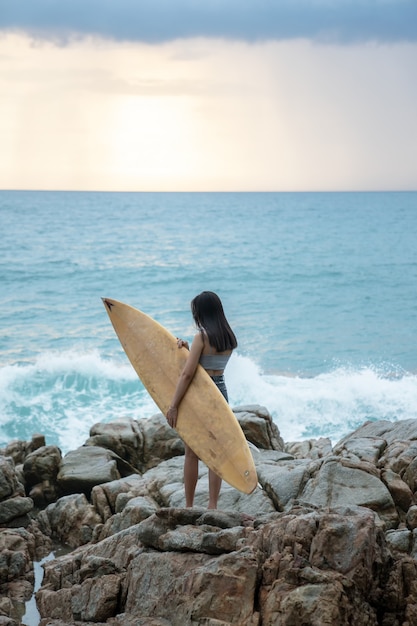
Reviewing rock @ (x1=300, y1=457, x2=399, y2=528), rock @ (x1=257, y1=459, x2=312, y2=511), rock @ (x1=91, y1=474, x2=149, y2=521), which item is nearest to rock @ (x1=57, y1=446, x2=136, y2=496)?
rock @ (x1=91, y1=474, x2=149, y2=521)

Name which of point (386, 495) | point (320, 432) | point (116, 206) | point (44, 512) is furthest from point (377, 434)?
point (116, 206)

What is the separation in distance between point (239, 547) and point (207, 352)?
169cm

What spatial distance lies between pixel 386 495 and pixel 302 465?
47.2 inches

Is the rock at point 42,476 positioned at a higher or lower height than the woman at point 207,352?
lower

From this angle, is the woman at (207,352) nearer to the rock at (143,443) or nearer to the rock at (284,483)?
the rock at (284,483)

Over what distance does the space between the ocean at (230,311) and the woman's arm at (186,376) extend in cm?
756

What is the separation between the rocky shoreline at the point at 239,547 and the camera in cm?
479

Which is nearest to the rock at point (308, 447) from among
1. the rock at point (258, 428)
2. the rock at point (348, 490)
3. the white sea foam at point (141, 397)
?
the rock at point (258, 428)

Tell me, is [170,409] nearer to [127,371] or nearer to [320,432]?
[320,432]

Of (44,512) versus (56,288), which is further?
(56,288)

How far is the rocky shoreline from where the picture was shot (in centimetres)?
479

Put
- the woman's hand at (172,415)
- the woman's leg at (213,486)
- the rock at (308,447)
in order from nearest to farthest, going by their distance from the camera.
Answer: the woman's leg at (213,486)
the woman's hand at (172,415)
the rock at (308,447)

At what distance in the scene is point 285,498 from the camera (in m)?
7.02

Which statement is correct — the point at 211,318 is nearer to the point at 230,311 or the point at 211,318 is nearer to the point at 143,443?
the point at 143,443
